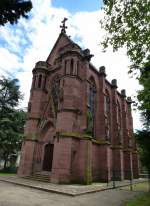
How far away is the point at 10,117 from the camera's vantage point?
29.0 meters

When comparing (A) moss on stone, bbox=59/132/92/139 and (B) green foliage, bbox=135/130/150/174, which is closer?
(B) green foliage, bbox=135/130/150/174

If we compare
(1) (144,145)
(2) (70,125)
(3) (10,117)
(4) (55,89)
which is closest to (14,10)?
(1) (144,145)

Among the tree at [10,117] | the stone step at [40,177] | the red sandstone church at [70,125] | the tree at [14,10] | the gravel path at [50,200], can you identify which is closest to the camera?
the tree at [14,10]

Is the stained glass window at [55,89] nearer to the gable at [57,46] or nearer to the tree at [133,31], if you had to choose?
the gable at [57,46]

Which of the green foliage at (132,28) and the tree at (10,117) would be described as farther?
the tree at (10,117)

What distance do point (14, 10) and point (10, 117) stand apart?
26222 mm

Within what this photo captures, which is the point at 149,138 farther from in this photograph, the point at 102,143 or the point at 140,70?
the point at 102,143

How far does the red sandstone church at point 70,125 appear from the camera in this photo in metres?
15.9

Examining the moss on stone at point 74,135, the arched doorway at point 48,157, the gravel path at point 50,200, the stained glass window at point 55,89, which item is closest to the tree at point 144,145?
the gravel path at point 50,200

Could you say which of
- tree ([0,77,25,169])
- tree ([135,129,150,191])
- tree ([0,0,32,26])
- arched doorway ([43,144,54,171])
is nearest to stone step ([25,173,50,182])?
arched doorway ([43,144,54,171])

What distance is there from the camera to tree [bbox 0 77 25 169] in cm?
2742

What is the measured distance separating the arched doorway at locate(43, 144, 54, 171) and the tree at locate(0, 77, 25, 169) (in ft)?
33.4

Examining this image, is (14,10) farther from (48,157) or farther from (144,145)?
(48,157)

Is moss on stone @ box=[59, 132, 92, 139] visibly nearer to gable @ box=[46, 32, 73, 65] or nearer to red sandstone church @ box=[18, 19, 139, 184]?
red sandstone church @ box=[18, 19, 139, 184]
